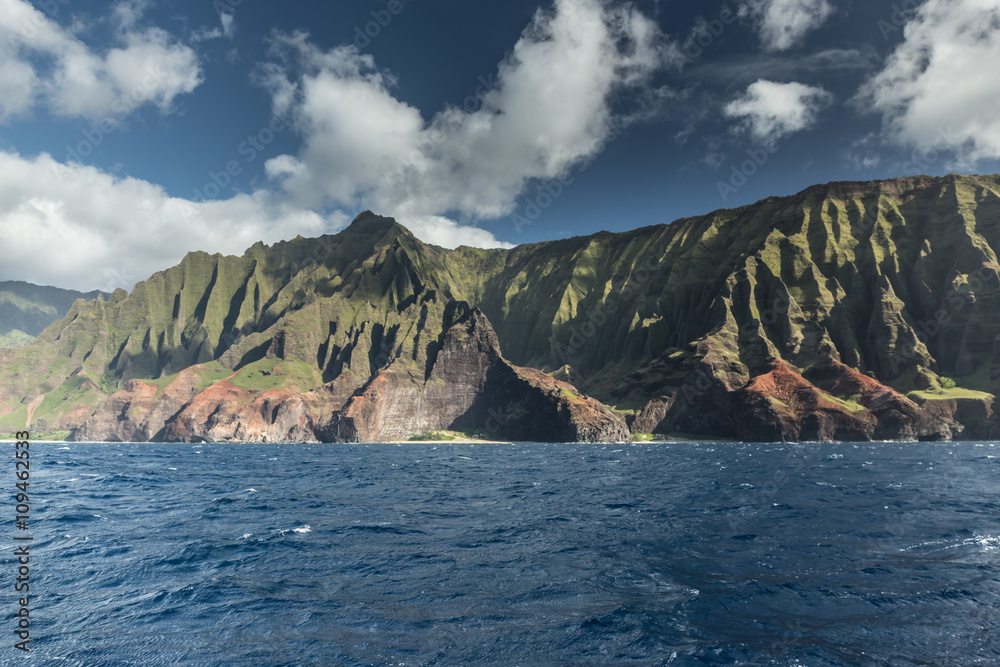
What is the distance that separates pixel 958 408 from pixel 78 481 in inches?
9194

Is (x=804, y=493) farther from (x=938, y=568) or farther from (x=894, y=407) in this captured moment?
(x=894, y=407)

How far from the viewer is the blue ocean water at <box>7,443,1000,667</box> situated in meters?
13.7

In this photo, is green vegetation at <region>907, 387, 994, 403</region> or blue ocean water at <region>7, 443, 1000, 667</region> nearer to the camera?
blue ocean water at <region>7, 443, 1000, 667</region>

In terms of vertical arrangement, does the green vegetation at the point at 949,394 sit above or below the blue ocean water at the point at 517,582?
above

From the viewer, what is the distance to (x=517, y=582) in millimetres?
19422

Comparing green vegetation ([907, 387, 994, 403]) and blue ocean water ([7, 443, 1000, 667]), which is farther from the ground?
green vegetation ([907, 387, 994, 403])

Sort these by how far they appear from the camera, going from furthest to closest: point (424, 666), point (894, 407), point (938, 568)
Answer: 1. point (894, 407)
2. point (938, 568)
3. point (424, 666)

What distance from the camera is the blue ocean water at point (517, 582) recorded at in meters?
13.7

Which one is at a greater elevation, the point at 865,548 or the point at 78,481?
the point at 865,548

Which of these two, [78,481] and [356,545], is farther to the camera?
[78,481]

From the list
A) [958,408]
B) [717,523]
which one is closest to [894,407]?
[958,408]

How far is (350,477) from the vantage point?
59.8 meters

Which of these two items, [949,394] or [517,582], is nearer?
[517,582]

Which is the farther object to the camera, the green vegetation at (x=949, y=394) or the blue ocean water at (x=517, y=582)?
the green vegetation at (x=949, y=394)
